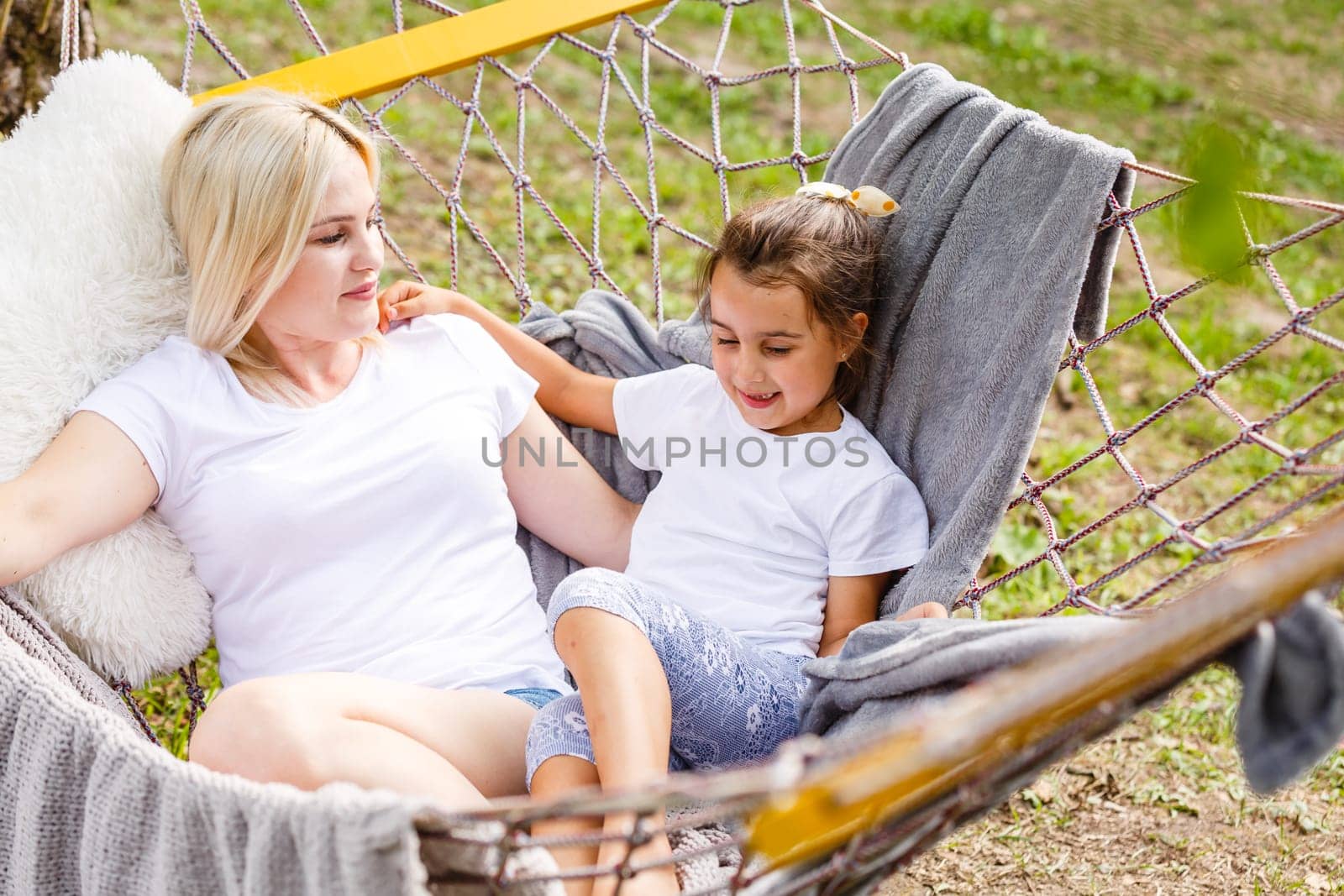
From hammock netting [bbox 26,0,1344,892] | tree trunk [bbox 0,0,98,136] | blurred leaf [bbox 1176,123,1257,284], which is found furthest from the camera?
tree trunk [bbox 0,0,98,136]

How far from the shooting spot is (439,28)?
1.96 m

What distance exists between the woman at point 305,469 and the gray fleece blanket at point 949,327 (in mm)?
241

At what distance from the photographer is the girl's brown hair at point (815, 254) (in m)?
1.52

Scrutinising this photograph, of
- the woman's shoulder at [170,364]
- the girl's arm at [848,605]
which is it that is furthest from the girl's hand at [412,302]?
the girl's arm at [848,605]

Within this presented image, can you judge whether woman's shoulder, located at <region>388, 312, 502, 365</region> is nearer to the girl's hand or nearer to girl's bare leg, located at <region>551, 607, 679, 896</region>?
Answer: the girl's hand

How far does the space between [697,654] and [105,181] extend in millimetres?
940

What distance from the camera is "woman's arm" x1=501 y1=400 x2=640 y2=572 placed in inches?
65.8

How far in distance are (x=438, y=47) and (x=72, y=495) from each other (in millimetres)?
961

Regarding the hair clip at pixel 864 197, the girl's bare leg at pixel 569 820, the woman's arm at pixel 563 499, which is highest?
the hair clip at pixel 864 197

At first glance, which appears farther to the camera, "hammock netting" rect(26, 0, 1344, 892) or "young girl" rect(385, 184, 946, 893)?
"young girl" rect(385, 184, 946, 893)

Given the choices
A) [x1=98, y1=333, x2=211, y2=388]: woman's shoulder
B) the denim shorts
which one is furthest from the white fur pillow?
the denim shorts

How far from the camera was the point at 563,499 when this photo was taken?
1687 mm

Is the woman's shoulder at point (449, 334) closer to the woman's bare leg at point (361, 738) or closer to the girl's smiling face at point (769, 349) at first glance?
the girl's smiling face at point (769, 349)

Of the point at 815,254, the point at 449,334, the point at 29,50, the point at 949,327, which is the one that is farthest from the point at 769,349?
the point at 29,50
